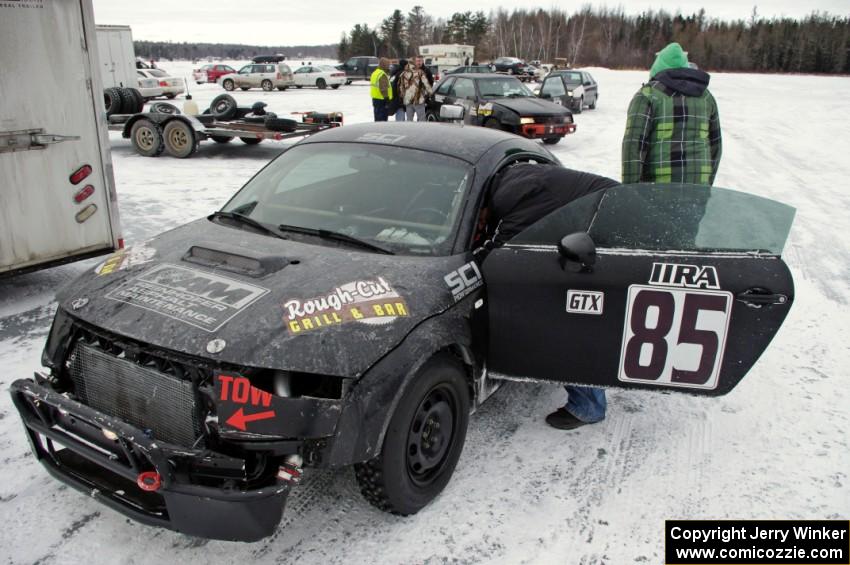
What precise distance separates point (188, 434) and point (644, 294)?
206 cm

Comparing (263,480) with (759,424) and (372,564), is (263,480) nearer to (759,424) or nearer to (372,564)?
(372,564)

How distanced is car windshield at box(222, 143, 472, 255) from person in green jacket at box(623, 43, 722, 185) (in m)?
1.46

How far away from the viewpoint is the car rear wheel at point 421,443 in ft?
8.87

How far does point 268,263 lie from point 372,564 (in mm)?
1356

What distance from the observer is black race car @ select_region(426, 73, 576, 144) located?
44.2 feet

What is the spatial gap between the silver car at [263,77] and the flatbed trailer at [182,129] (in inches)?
932

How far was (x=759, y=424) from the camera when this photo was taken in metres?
3.81

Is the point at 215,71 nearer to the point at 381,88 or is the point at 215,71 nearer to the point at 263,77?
the point at 263,77

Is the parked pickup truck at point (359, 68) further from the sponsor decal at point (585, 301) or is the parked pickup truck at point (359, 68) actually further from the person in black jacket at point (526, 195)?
the sponsor decal at point (585, 301)

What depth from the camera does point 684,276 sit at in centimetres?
299

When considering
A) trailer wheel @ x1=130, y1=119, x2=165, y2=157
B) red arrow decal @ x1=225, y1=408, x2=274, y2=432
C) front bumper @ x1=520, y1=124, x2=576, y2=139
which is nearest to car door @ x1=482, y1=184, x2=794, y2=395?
red arrow decal @ x1=225, y1=408, x2=274, y2=432

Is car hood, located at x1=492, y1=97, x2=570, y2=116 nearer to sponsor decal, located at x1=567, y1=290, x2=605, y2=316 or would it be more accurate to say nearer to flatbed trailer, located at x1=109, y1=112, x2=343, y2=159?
flatbed trailer, located at x1=109, y1=112, x2=343, y2=159

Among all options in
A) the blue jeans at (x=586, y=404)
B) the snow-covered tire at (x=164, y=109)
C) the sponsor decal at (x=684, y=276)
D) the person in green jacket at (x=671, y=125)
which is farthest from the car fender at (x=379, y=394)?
the snow-covered tire at (x=164, y=109)

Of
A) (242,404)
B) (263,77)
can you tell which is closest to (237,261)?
(242,404)
